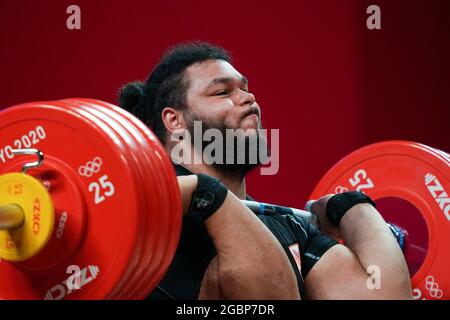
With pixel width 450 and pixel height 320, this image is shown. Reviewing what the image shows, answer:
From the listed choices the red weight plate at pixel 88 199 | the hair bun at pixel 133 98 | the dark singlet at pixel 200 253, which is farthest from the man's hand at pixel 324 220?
the red weight plate at pixel 88 199

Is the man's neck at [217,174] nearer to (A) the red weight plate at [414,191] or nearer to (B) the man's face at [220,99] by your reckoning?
(B) the man's face at [220,99]

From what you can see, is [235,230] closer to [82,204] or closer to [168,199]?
[168,199]

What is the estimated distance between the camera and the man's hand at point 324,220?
1917 millimetres

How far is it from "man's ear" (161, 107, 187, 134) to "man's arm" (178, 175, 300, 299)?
508 mm

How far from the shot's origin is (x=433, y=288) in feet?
6.64

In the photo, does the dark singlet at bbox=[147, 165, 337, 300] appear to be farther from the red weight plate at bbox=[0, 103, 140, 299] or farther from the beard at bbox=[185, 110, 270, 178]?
the red weight plate at bbox=[0, 103, 140, 299]

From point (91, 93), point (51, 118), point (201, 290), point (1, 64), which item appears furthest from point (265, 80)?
point (51, 118)

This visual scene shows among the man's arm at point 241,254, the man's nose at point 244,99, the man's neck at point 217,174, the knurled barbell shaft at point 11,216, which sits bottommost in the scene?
the man's arm at point 241,254

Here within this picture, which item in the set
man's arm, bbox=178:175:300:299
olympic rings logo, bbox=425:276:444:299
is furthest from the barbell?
olympic rings logo, bbox=425:276:444:299

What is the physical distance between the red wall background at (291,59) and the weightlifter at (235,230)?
28.8 inches

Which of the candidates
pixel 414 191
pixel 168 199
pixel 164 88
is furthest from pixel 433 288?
pixel 168 199

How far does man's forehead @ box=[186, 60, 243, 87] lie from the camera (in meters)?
1.91

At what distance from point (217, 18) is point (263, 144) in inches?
48.1

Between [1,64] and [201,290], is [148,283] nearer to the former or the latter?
[201,290]
